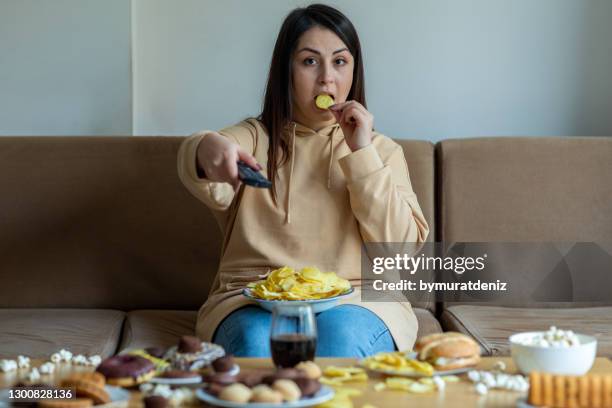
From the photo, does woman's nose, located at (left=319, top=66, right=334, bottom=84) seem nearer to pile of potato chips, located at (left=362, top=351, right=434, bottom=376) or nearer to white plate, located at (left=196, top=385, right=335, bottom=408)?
pile of potato chips, located at (left=362, top=351, right=434, bottom=376)

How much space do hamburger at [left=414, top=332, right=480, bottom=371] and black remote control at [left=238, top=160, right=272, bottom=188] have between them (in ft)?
1.34

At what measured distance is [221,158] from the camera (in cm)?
174

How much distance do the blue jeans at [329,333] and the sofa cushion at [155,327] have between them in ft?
0.83

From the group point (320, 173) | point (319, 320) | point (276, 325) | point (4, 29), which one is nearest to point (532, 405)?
point (276, 325)

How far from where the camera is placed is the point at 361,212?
75.7 inches

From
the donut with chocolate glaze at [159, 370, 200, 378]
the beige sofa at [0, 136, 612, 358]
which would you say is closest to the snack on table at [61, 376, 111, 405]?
the donut with chocolate glaze at [159, 370, 200, 378]

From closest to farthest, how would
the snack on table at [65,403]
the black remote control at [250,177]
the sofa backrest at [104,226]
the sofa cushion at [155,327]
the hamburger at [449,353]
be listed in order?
the snack on table at [65,403]
the hamburger at [449,353]
the black remote control at [250,177]
the sofa cushion at [155,327]
the sofa backrest at [104,226]

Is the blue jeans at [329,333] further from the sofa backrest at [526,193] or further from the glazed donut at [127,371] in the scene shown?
the sofa backrest at [526,193]

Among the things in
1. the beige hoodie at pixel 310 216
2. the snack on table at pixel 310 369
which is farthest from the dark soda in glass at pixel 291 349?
the beige hoodie at pixel 310 216

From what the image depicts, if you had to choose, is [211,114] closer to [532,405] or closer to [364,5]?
[364,5]

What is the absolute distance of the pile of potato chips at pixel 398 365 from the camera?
1281mm

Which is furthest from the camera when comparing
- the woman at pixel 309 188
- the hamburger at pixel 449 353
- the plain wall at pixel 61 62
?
the plain wall at pixel 61 62

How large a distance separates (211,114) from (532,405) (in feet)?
5.95

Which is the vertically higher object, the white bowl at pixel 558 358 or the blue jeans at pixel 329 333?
the white bowl at pixel 558 358
